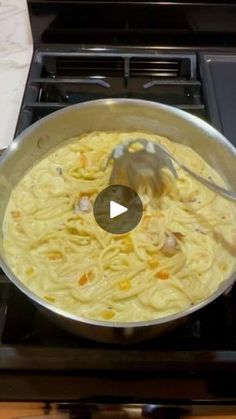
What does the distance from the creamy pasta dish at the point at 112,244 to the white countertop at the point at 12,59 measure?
205 mm

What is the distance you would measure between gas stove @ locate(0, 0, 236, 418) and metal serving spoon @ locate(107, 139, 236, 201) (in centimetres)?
18

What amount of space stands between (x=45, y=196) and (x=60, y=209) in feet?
0.18

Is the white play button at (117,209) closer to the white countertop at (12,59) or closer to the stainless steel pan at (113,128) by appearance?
the stainless steel pan at (113,128)

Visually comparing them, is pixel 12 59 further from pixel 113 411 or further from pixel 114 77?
pixel 113 411

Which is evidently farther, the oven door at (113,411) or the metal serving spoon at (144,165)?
the metal serving spoon at (144,165)

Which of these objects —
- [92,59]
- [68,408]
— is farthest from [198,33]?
[68,408]

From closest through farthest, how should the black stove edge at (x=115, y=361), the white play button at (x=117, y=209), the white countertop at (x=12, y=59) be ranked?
the black stove edge at (x=115, y=361) → the white play button at (x=117, y=209) → the white countertop at (x=12, y=59)

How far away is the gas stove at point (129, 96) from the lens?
0.89 m

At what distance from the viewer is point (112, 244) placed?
3.22ft

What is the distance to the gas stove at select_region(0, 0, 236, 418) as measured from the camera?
2.90ft

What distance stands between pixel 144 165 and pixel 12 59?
23.4 inches

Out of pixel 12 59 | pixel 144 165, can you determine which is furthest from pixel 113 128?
pixel 12 59

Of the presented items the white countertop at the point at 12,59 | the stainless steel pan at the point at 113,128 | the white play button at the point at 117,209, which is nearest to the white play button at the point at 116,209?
the white play button at the point at 117,209

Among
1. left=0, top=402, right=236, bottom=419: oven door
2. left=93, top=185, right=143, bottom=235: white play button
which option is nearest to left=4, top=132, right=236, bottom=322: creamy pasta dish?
left=93, top=185, right=143, bottom=235: white play button
